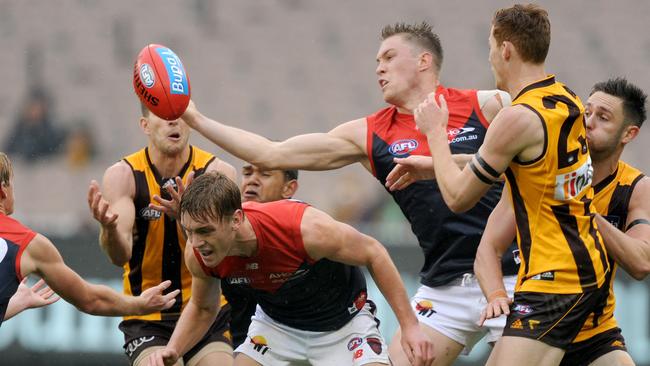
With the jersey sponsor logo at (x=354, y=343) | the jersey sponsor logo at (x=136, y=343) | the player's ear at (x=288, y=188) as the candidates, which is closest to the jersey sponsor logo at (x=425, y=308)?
the jersey sponsor logo at (x=354, y=343)

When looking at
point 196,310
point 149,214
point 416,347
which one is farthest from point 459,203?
point 149,214

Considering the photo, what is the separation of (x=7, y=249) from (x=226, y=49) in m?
11.8

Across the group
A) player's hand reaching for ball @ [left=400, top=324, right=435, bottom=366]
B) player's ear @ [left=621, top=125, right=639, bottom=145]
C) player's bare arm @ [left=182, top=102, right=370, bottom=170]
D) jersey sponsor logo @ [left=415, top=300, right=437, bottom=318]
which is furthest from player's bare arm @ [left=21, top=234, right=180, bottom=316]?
player's ear @ [left=621, top=125, right=639, bottom=145]

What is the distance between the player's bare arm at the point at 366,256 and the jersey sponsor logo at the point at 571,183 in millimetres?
1307

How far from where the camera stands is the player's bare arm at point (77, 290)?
5730 millimetres

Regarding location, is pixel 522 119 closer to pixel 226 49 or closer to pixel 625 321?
pixel 625 321

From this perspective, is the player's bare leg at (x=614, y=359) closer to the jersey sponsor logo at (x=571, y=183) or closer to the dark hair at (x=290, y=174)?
the jersey sponsor logo at (x=571, y=183)

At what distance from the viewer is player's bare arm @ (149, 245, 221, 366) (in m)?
6.12

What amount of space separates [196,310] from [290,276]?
60cm

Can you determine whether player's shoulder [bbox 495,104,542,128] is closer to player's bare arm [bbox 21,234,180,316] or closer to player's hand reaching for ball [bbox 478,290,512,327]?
player's hand reaching for ball [bbox 478,290,512,327]

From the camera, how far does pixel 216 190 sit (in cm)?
573

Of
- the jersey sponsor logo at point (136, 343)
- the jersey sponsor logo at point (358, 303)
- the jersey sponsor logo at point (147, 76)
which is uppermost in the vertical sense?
the jersey sponsor logo at point (147, 76)

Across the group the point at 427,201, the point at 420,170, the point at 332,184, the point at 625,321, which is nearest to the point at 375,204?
the point at 332,184

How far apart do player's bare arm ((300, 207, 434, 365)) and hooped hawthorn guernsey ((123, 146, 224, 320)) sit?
5.24 feet
